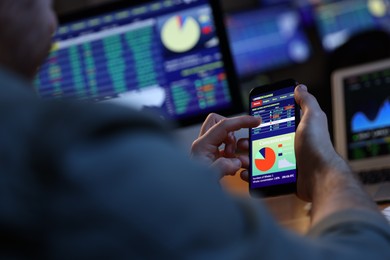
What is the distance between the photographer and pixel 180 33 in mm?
1797

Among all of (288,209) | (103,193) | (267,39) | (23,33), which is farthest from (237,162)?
(267,39)

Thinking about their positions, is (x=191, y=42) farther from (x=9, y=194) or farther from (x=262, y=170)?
(x=9, y=194)

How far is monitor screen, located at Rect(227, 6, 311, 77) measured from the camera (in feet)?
17.0

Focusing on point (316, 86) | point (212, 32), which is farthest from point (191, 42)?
point (316, 86)

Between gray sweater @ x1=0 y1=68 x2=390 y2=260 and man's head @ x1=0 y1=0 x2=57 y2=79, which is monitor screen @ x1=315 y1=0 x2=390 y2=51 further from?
gray sweater @ x1=0 y1=68 x2=390 y2=260

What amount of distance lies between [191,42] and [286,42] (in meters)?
3.51

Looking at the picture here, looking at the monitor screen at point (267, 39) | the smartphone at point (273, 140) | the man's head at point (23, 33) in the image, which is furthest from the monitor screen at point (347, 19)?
the man's head at point (23, 33)

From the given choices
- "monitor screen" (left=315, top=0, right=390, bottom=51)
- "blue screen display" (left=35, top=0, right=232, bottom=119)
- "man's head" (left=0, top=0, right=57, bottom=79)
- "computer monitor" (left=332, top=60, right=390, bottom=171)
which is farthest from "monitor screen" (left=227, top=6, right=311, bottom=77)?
"man's head" (left=0, top=0, right=57, bottom=79)

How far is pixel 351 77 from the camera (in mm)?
2115

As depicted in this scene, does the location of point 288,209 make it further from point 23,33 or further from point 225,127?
point 23,33

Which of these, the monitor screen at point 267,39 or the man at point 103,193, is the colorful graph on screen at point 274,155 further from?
the monitor screen at point 267,39

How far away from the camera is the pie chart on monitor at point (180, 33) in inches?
70.4

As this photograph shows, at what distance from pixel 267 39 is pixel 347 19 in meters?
0.59

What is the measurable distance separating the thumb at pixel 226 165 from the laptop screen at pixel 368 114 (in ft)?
2.84
